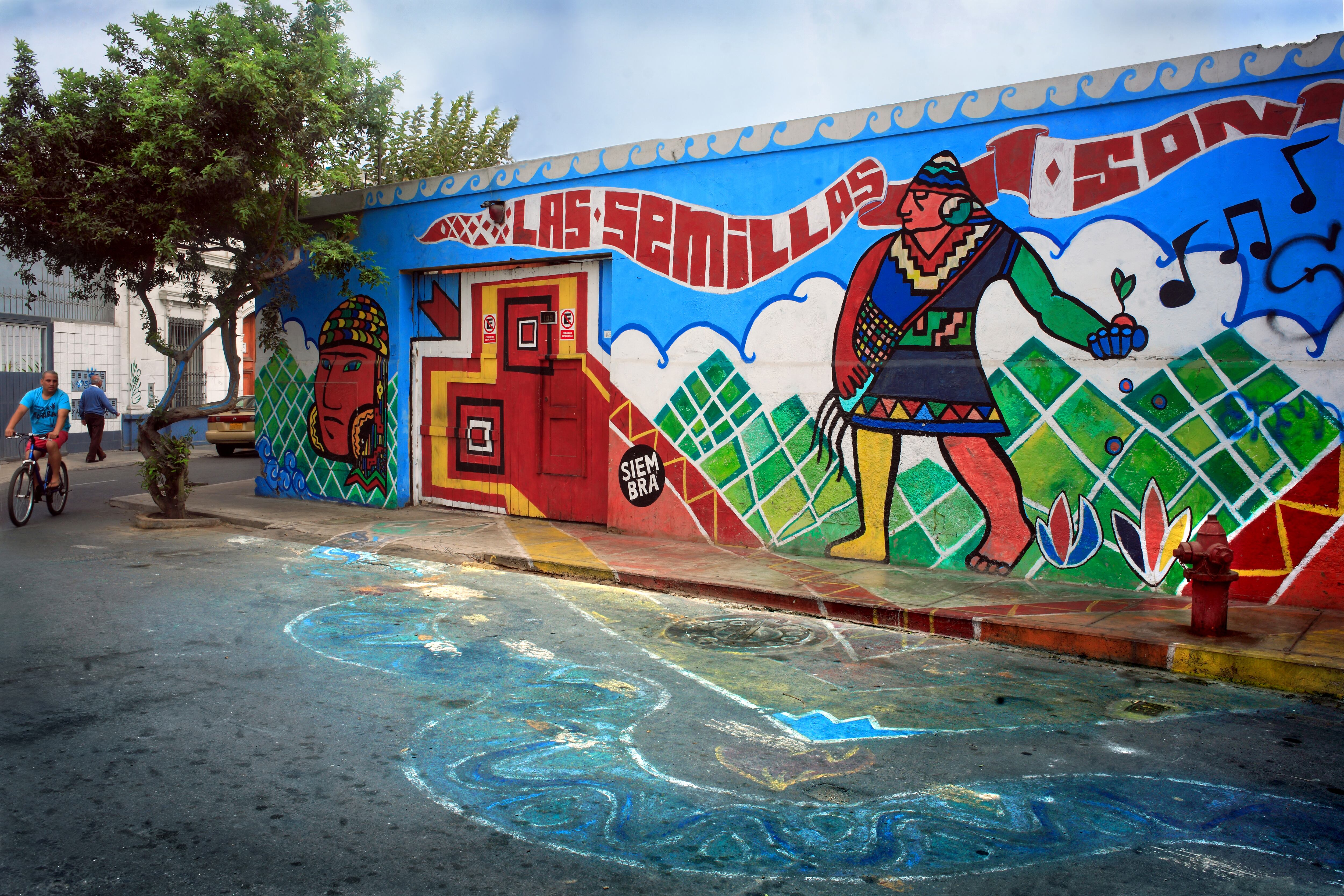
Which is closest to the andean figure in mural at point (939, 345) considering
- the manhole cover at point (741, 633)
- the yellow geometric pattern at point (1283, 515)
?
the yellow geometric pattern at point (1283, 515)

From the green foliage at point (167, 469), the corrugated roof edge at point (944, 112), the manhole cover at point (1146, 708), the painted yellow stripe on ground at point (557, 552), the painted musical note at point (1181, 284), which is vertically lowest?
the manhole cover at point (1146, 708)

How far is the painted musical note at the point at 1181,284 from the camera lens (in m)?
7.29

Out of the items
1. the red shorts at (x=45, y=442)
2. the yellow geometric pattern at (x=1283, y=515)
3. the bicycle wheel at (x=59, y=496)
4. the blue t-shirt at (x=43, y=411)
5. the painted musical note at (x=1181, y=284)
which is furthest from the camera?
the bicycle wheel at (x=59, y=496)

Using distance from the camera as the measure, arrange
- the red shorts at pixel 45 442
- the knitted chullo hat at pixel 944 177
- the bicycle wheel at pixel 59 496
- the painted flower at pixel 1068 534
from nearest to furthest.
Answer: the painted flower at pixel 1068 534, the knitted chullo hat at pixel 944 177, the red shorts at pixel 45 442, the bicycle wheel at pixel 59 496

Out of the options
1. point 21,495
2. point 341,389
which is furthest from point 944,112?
point 21,495

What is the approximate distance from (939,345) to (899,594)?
243 centimetres

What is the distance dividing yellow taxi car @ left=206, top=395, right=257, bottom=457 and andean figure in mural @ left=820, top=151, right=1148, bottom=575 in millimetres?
17080

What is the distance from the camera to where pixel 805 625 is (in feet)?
22.8

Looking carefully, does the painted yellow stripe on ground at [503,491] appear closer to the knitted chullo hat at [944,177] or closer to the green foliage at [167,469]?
the green foliage at [167,469]

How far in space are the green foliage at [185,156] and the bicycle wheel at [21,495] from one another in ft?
5.64

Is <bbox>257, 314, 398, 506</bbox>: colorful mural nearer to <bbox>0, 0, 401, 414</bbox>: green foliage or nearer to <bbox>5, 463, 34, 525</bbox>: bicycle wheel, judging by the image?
<bbox>0, 0, 401, 414</bbox>: green foliage

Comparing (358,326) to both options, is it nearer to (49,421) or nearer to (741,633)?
(49,421)

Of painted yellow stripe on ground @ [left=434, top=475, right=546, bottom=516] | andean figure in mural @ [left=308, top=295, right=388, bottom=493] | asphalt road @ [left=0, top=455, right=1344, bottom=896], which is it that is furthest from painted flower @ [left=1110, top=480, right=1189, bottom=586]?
andean figure in mural @ [left=308, top=295, right=388, bottom=493]

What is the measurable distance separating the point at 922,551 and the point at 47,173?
11.1 m
